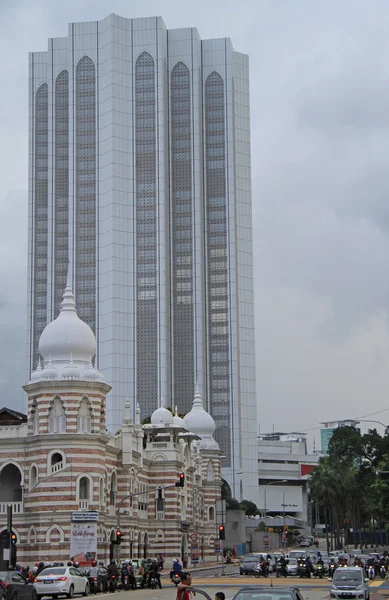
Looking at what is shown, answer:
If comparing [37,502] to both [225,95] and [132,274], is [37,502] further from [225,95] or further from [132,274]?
[225,95]

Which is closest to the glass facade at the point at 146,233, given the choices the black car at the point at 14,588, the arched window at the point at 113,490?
the arched window at the point at 113,490

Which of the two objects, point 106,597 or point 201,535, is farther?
point 201,535

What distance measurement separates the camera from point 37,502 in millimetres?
64875

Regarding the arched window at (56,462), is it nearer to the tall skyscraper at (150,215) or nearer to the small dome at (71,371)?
the small dome at (71,371)

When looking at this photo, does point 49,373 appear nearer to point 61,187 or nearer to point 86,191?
point 86,191

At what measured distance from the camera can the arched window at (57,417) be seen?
218 feet

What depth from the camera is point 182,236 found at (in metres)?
153

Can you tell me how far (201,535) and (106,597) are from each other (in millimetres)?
56010

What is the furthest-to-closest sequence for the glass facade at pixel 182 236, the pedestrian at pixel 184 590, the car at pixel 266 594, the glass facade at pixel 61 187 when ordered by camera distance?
the glass facade at pixel 61 187 < the glass facade at pixel 182 236 < the pedestrian at pixel 184 590 < the car at pixel 266 594

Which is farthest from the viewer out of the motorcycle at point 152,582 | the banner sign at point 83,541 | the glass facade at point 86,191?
the glass facade at point 86,191

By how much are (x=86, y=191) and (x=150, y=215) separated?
1066cm

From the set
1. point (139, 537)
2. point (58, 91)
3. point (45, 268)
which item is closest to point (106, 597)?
point (139, 537)

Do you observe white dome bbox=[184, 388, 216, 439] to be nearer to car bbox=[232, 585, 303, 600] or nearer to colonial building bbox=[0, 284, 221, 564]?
colonial building bbox=[0, 284, 221, 564]

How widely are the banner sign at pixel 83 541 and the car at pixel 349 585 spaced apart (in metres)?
23.6
